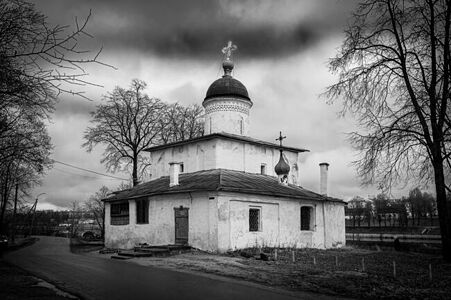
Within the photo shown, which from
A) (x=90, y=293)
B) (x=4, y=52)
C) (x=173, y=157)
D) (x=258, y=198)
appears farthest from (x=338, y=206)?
(x=4, y=52)

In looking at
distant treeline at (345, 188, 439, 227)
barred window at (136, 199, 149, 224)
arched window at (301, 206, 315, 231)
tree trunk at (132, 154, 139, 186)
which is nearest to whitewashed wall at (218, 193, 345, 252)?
arched window at (301, 206, 315, 231)

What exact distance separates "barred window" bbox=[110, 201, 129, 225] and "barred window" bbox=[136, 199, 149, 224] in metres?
1.23

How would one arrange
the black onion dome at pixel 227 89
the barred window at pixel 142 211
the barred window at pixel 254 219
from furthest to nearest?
the black onion dome at pixel 227 89
the barred window at pixel 142 211
the barred window at pixel 254 219

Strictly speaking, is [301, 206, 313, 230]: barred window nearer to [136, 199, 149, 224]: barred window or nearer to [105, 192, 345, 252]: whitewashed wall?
[105, 192, 345, 252]: whitewashed wall

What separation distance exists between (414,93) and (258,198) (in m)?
10.7

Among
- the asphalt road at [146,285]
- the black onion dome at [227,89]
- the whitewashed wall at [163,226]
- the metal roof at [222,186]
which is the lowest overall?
the asphalt road at [146,285]

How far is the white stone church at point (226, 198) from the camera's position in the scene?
79.6 feet

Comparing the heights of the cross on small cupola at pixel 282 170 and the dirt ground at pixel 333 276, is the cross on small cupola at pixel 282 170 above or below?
above

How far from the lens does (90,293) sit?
423 inches

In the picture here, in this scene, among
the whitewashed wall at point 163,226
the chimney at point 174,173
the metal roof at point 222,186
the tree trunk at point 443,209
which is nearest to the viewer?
the tree trunk at point 443,209

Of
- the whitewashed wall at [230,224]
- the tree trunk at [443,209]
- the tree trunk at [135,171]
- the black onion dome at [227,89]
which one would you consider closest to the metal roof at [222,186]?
the whitewashed wall at [230,224]

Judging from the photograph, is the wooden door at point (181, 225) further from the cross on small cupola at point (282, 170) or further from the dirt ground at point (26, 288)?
the dirt ground at point (26, 288)

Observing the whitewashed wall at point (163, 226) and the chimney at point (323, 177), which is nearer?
the whitewashed wall at point (163, 226)

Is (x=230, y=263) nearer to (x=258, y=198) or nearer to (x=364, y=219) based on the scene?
(x=258, y=198)
